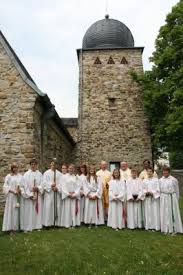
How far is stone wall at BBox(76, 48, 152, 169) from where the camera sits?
26234mm

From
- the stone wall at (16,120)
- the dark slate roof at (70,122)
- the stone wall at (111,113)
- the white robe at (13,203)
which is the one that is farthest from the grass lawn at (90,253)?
the dark slate roof at (70,122)

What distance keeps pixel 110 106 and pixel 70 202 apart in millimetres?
17569

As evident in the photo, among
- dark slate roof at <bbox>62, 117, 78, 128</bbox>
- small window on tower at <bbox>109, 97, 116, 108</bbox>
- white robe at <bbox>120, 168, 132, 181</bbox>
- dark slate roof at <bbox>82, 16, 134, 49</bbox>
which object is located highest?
dark slate roof at <bbox>82, 16, 134, 49</bbox>

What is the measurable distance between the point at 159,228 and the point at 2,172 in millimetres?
5189

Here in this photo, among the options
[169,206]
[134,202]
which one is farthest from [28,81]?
[169,206]

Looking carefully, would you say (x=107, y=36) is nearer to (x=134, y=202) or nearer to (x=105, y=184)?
(x=105, y=184)

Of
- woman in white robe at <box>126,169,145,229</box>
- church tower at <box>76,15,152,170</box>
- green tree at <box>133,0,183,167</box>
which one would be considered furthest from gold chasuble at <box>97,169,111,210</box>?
church tower at <box>76,15,152,170</box>

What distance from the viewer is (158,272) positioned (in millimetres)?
5676

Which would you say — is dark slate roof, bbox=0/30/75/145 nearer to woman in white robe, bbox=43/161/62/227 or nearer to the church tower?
woman in white robe, bbox=43/161/62/227

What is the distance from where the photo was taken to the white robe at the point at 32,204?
9.55 metres

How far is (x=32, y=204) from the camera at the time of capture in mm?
9711

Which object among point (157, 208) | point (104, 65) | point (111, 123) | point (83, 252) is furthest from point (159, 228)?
point (104, 65)

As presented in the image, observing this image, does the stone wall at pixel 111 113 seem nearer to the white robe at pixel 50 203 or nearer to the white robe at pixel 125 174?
the white robe at pixel 125 174

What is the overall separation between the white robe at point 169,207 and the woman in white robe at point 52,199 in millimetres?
2585
